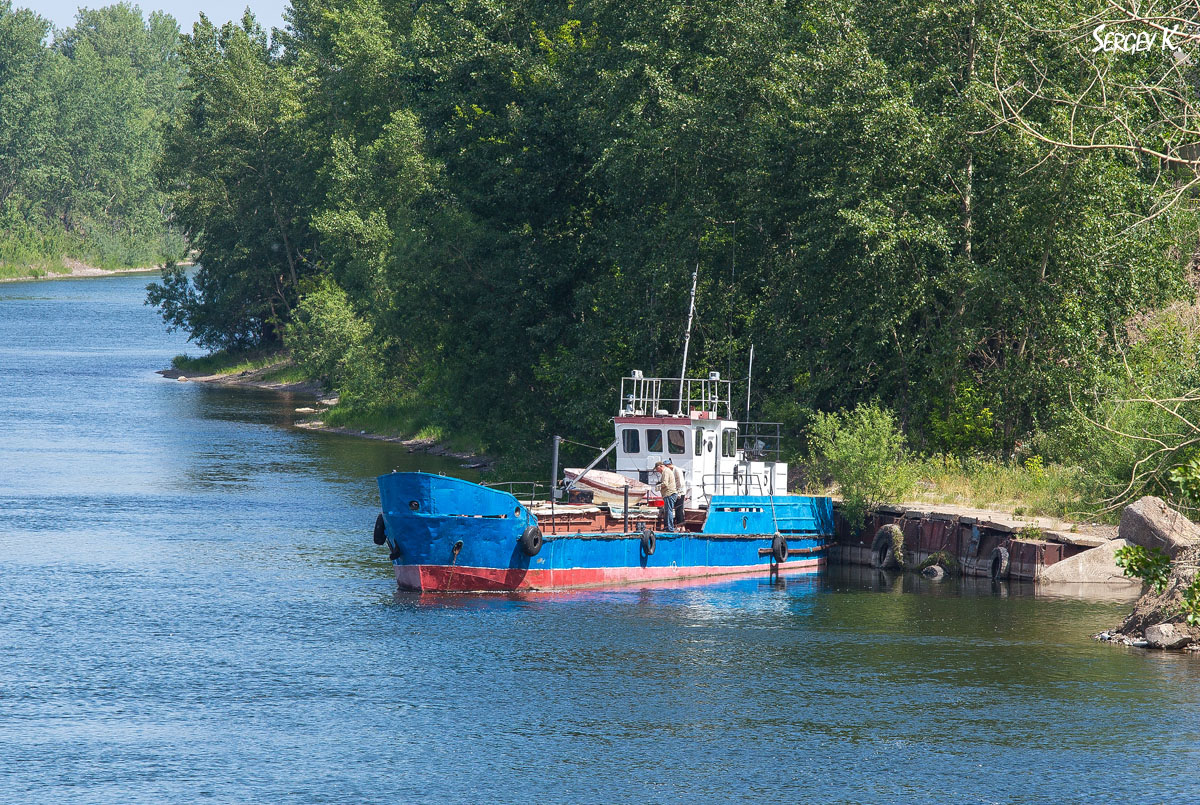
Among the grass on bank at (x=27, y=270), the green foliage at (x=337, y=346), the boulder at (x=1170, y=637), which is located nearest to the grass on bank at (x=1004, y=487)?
the boulder at (x=1170, y=637)

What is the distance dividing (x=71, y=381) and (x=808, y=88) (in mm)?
65241

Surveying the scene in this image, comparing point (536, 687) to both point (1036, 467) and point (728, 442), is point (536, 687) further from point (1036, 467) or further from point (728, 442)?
point (1036, 467)

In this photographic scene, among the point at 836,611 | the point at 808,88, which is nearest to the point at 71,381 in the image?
the point at 808,88

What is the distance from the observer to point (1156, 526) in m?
34.0

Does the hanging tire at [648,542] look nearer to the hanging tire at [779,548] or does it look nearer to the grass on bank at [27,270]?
the hanging tire at [779,548]

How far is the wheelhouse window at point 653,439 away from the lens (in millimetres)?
43000

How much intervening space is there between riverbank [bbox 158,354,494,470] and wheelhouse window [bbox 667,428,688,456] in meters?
36.7

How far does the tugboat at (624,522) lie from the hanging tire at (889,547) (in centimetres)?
194

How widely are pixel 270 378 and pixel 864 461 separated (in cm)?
7036

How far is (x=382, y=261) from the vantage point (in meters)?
81.5

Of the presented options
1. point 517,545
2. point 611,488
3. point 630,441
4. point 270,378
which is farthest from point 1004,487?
point 270,378

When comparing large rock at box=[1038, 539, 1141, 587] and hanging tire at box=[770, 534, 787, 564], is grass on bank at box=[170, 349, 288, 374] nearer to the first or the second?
hanging tire at box=[770, 534, 787, 564]

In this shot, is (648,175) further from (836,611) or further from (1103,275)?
→ (836,611)

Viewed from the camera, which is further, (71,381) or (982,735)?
(71,381)
